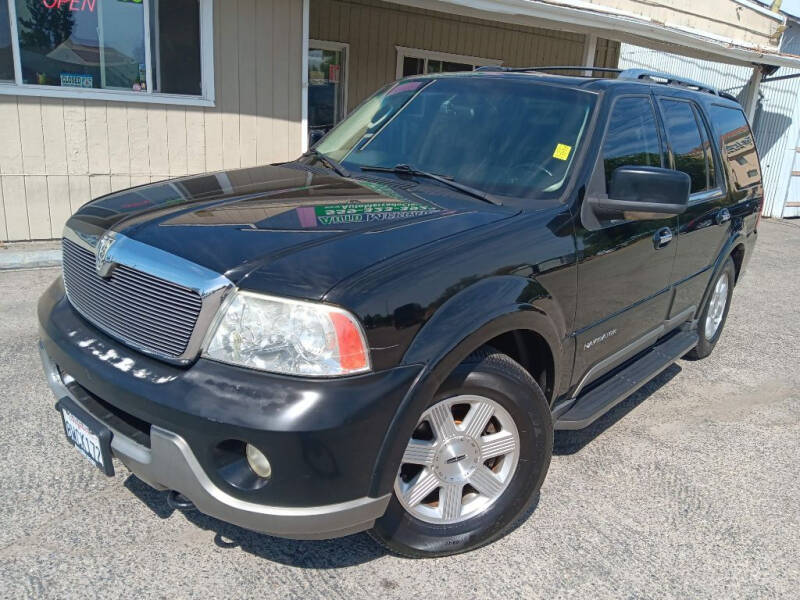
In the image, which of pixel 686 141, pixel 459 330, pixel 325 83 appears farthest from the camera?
pixel 325 83

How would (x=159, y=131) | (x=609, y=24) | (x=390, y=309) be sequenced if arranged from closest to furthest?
(x=390, y=309)
(x=159, y=131)
(x=609, y=24)

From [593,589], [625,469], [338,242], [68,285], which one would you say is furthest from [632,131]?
[68,285]

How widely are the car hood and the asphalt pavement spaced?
118cm

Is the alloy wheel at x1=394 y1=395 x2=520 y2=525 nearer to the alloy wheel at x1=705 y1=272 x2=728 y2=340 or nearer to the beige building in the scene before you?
the alloy wheel at x1=705 y1=272 x2=728 y2=340

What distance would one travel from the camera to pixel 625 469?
11.4 feet

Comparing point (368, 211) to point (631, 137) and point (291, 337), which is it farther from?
point (631, 137)

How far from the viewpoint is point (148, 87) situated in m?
7.21

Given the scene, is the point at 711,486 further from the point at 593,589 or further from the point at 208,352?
the point at 208,352

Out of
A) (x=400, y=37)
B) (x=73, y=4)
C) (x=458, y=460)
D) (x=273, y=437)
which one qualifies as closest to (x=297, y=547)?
(x=458, y=460)

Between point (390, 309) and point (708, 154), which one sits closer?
point (390, 309)

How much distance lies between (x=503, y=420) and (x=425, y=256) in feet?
2.58

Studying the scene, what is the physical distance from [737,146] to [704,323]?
1.35 metres

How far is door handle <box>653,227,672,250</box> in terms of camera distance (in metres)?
3.63

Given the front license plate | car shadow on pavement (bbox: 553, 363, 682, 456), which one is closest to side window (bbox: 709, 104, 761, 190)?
car shadow on pavement (bbox: 553, 363, 682, 456)
